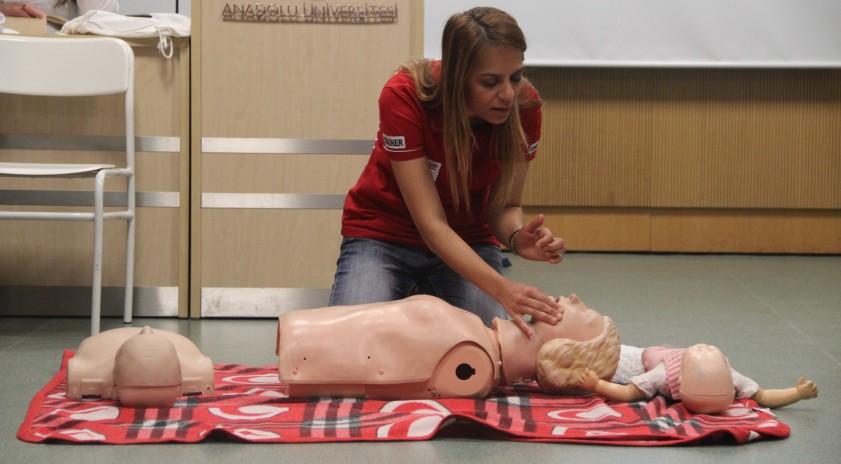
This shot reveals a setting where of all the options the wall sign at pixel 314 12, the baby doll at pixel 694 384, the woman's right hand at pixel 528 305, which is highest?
the wall sign at pixel 314 12

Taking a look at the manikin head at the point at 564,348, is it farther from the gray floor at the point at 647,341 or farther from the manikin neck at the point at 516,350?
the gray floor at the point at 647,341

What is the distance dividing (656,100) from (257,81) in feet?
8.05

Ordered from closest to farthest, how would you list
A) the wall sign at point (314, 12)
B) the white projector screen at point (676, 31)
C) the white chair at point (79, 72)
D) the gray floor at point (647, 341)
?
the gray floor at point (647, 341) → the white chair at point (79, 72) → the wall sign at point (314, 12) → the white projector screen at point (676, 31)

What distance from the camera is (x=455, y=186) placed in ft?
7.35

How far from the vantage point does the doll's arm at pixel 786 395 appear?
6.79ft

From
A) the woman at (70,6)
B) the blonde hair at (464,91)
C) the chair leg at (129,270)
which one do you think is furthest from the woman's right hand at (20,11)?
the blonde hair at (464,91)

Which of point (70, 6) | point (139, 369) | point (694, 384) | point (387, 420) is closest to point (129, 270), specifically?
point (139, 369)

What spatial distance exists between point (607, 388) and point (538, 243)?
0.31 m

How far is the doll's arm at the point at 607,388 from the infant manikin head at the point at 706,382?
4.2 inches

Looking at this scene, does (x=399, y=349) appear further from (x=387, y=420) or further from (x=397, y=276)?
(x=397, y=276)

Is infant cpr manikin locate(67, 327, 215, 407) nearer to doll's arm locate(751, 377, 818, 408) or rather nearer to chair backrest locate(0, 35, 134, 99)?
doll's arm locate(751, 377, 818, 408)

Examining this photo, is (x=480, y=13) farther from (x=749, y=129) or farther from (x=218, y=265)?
(x=749, y=129)

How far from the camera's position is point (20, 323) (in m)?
3.19

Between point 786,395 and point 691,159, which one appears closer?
point 786,395
